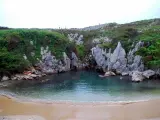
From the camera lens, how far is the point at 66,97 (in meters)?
49.2

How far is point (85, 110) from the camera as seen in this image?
39906mm

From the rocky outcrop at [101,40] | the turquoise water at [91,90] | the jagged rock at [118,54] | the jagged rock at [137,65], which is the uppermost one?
the rocky outcrop at [101,40]

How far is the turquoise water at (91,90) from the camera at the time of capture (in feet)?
157

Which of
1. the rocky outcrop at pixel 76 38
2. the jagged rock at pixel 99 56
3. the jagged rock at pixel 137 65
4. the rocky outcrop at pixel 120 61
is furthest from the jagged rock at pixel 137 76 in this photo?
the rocky outcrop at pixel 76 38

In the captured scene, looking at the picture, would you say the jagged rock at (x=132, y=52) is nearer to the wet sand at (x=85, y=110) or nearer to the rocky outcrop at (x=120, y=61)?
the rocky outcrop at (x=120, y=61)

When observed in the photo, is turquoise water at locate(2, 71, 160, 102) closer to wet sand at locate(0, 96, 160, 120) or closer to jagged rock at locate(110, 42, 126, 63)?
wet sand at locate(0, 96, 160, 120)

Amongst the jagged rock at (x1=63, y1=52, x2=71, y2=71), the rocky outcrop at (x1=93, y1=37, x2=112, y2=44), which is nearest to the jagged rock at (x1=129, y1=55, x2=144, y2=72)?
the rocky outcrop at (x1=93, y1=37, x2=112, y2=44)

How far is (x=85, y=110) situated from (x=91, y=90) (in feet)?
49.2

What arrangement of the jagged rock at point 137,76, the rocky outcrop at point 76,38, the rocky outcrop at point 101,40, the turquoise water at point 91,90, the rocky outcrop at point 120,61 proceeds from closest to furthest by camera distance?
the turquoise water at point 91,90 → the jagged rock at point 137,76 → the rocky outcrop at point 120,61 → the rocky outcrop at point 101,40 → the rocky outcrop at point 76,38

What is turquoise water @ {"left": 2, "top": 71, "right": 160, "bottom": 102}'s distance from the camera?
48000 millimetres

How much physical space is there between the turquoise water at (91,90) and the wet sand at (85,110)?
408 cm

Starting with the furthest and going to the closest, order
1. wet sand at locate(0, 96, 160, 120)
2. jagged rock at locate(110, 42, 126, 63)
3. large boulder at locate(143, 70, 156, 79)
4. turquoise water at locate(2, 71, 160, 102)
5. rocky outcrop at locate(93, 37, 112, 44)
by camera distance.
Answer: rocky outcrop at locate(93, 37, 112, 44) → jagged rock at locate(110, 42, 126, 63) → large boulder at locate(143, 70, 156, 79) → turquoise water at locate(2, 71, 160, 102) → wet sand at locate(0, 96, 160, 120)

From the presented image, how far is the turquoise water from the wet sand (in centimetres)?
408

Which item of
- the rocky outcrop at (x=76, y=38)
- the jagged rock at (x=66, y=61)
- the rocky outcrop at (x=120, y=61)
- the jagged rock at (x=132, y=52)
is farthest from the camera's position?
the rocky outcrop at (x=76, y=38)
